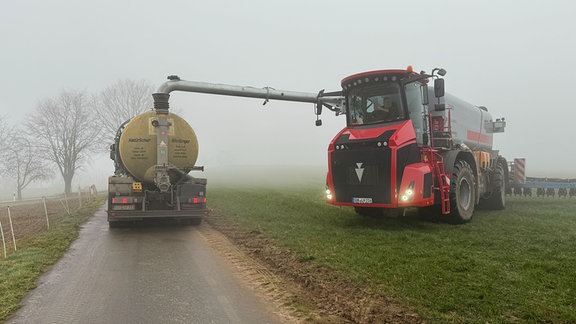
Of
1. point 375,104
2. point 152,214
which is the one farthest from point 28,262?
point 375,104

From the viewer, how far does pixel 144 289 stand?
5.32m

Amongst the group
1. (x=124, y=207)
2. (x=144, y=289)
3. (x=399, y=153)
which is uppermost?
(x=399, y=153)

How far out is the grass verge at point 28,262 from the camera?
4.95m

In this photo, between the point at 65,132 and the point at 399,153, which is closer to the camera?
the point at 399,153

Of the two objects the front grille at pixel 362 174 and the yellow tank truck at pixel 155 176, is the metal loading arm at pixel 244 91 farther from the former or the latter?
the front grille at pixel 362 174

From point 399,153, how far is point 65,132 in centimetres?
4011

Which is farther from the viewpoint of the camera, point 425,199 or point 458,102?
point 458,102

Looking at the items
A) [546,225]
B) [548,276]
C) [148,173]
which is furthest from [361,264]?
[148,173]

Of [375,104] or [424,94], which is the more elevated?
[424,94]

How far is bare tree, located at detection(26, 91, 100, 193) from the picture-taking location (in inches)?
1490

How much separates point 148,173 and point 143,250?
3332mm

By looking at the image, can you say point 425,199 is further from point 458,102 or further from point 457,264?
point 458,102

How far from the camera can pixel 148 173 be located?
10633 mm

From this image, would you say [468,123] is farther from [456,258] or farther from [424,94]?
[456,258]
